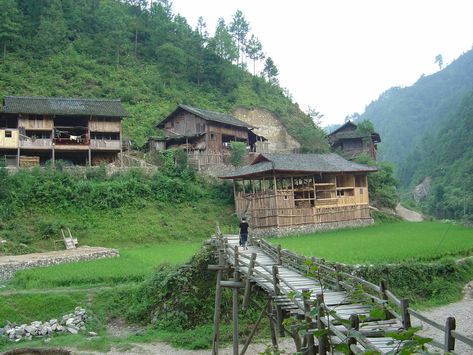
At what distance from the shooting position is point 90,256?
2503cm

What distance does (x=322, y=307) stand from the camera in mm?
6062

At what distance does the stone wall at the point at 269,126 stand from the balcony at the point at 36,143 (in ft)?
85.4

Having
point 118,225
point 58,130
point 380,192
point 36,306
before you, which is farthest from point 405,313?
point 380,192

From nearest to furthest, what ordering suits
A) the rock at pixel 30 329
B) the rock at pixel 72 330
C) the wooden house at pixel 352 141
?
the rock at pixel 30 329 → the rock at pixel 72 330 → the wooden house at pixel 352 141

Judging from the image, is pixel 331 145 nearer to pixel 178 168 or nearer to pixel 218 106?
pixel 218 106

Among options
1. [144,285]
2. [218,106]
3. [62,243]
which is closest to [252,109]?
[218,106]

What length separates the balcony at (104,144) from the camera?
3869 centimetres

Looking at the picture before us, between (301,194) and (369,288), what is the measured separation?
70.1 ft

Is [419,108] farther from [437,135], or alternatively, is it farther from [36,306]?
[36,306]

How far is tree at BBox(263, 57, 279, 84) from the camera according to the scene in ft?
240

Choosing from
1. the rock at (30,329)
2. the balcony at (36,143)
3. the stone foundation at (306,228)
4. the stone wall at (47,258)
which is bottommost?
the rock at (30,329)

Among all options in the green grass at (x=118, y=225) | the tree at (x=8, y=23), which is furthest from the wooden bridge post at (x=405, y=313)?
the tree at (x=8, y=23)

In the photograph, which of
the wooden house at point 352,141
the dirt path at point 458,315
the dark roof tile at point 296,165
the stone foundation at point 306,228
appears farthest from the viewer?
the wooden house at point 352,141

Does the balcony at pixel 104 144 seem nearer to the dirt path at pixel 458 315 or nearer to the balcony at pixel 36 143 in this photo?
the balcony at pixel 36 143
